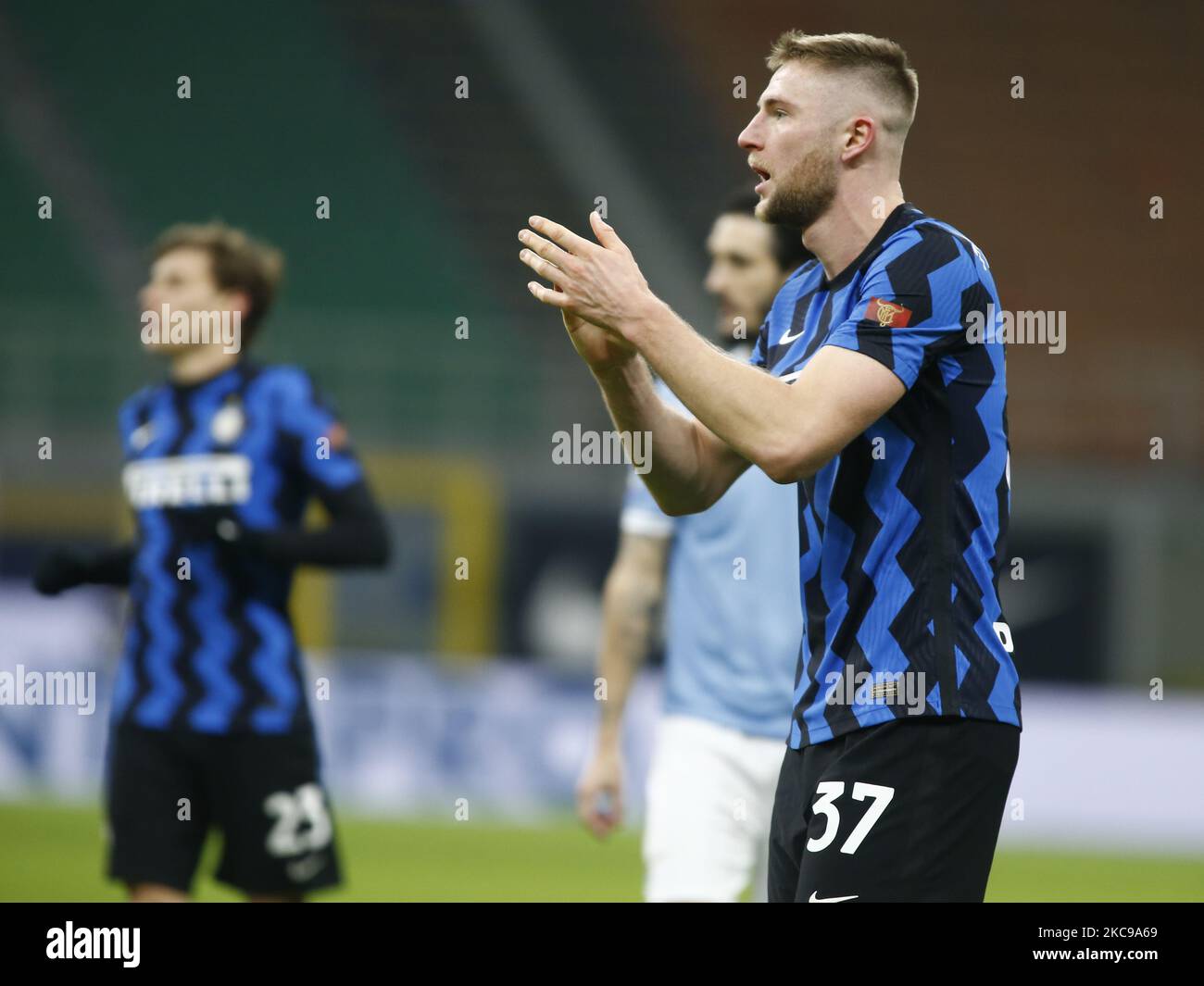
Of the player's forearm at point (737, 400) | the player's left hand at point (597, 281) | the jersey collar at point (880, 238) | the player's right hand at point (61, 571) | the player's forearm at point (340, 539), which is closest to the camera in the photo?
the player's forearm at point (737, 400)

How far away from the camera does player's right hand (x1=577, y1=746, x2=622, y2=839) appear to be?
5156 mm

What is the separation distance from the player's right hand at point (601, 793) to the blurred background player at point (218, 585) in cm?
75

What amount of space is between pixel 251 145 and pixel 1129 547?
933 cm

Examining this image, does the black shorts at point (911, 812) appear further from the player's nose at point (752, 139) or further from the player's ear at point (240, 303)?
the player's ear at point (240, 303)

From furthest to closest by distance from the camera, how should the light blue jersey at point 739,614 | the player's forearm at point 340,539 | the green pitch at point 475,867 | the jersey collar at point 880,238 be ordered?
the green pitch at point 475,867 → the player's forearm at point 340,539 → the light blue jersey at point 739,614 → the jersey collar at point 880,238

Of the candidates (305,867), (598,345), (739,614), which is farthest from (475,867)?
(598,345)

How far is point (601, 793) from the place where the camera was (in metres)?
5.17

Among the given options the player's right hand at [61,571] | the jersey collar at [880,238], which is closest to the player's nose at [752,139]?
the jersey collar at [880,238]

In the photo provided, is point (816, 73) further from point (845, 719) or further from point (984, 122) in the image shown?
point (984, 122)

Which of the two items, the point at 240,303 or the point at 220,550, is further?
the point at 240,303

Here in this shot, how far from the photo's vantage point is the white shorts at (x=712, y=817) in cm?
474

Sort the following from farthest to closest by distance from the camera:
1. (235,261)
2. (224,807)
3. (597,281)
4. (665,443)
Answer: (235,261)
(224,807)
(665,443)
(597,281)

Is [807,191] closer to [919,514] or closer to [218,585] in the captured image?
[919,514]

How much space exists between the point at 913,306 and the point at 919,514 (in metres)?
0.37
